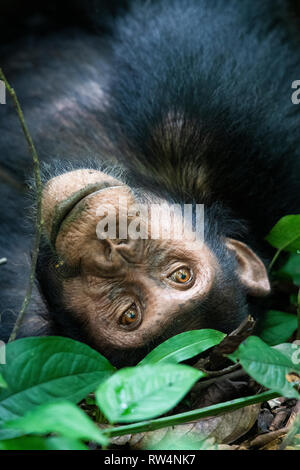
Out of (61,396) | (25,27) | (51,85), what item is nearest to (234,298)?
(61,396)

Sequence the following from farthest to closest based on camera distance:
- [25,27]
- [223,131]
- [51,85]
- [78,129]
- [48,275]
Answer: [25,27], [51,85], [78,129], [223,131], [48,275]

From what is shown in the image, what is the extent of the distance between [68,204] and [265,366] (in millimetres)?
1024

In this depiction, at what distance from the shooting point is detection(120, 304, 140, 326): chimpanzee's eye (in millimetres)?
2648

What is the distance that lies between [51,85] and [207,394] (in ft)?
7.51

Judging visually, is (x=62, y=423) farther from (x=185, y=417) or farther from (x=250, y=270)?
(x=250, y=270)

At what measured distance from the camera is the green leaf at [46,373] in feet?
6.15

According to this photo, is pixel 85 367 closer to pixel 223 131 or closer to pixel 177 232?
pixel 177 232

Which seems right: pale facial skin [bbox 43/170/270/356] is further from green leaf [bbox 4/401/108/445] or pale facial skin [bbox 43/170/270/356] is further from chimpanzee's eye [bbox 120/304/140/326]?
green leaf [bbox 4/401/108/445]

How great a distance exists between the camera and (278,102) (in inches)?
130

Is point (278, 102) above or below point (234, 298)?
above
